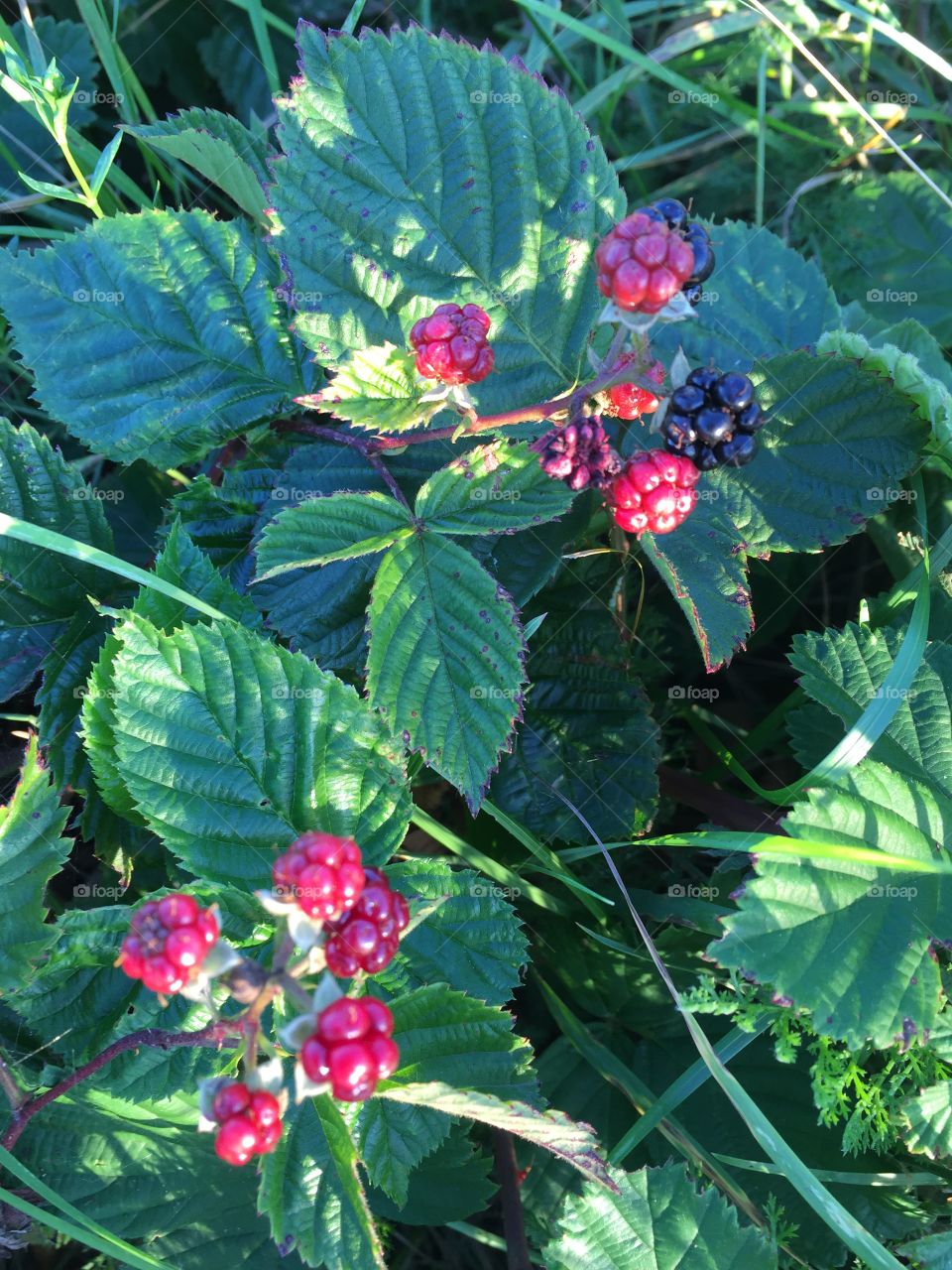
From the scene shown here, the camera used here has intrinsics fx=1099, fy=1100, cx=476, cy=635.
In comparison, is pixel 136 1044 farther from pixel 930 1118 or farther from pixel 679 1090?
pixel 930 1118

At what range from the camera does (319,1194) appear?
1.82 meters

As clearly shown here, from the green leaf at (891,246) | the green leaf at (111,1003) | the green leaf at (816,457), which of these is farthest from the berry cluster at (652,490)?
the green leaf at (891,246)

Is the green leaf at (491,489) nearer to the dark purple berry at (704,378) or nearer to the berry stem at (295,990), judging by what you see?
the dark purple berry at (704,378)

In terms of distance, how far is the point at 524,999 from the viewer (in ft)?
8.90

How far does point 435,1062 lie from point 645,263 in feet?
4.53

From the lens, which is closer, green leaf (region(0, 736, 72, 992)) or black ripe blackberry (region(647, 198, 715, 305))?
black ripe blackberry (region(647, 198, 715, 305))

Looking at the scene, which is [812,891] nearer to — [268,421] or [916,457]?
[916,457]

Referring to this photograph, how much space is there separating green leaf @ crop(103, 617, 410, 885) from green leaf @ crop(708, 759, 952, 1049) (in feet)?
2.29

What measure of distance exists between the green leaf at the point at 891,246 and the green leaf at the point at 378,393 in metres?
1.82

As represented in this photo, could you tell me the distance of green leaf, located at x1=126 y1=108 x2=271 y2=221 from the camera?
7.95 feet

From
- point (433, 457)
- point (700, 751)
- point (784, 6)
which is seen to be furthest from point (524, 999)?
point (784, 6)

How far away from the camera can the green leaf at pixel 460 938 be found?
2.14 meters

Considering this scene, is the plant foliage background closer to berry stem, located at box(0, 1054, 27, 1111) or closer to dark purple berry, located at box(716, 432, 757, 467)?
berry stem, located at box(0, 1054, 27, 1111)

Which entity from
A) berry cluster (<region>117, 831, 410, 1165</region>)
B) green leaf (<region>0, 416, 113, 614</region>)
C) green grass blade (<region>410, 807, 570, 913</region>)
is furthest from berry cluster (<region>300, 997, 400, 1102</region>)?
green leaf (<region>0, 416, 113, 614</region>)
